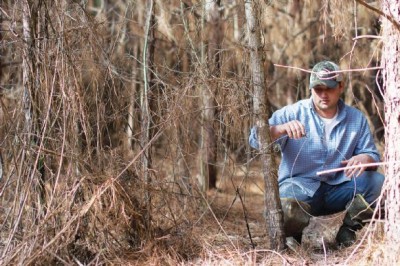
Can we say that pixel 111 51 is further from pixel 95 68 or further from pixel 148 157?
pixel 148 157

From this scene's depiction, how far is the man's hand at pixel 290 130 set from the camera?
4238 millimetres

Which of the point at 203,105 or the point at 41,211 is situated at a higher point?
the point at 203,105

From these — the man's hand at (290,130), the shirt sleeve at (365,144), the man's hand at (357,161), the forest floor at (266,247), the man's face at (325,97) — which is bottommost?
the forest floor at (266,247)

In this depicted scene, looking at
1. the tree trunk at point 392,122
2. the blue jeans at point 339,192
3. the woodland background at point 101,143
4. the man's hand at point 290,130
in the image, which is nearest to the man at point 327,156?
the blue jeans at point 339,192

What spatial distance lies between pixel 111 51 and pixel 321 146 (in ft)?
5.06

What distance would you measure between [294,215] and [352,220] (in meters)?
0.46

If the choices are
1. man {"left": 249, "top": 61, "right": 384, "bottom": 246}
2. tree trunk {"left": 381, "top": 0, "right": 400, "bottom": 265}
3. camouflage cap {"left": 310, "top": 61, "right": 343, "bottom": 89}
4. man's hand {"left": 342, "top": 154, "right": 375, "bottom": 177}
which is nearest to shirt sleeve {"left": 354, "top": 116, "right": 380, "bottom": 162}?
man {"left": 249, "top": 61, "right": 384, "bottom": 246}

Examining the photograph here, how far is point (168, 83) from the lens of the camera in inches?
186

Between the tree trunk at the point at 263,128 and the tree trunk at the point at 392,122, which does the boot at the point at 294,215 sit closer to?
the tree trunk at the point at 263,128

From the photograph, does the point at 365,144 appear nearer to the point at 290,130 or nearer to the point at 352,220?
the point at 352,220

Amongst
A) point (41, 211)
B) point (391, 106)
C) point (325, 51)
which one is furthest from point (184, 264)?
point (325, 51)

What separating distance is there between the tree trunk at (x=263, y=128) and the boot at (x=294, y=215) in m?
0.11

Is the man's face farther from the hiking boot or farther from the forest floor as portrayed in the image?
Result: the hiking boot

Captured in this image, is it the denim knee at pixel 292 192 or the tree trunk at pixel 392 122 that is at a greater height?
the tree trunk at pixel 392 122
